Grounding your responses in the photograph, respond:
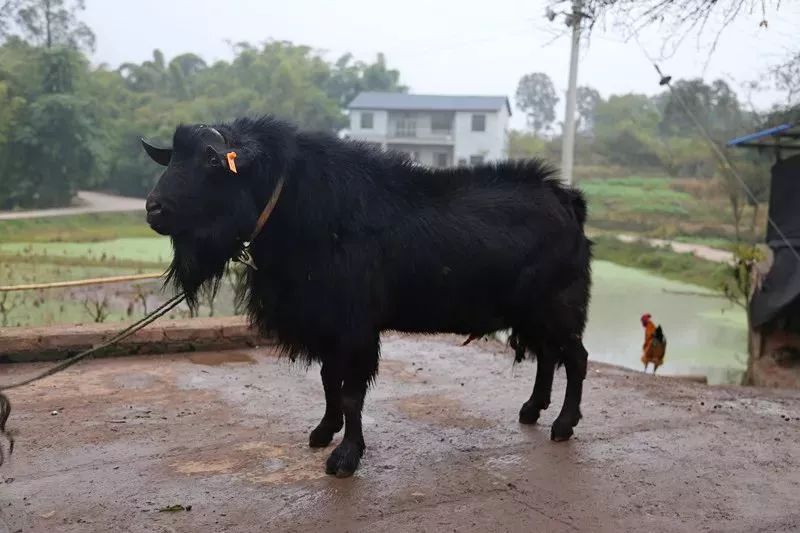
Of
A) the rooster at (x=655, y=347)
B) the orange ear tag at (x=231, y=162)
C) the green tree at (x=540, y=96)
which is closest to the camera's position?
the orange ear tag at (x=231, y=162)

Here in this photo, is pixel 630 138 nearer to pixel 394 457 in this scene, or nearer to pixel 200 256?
pixel 394 457

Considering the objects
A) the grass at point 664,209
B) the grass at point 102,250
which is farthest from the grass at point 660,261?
the grass at point 102,250

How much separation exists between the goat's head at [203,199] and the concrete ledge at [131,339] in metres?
2.16

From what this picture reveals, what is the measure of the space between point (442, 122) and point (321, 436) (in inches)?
1089

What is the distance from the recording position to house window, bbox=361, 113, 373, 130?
2775 centimetres

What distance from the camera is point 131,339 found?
5504 mm

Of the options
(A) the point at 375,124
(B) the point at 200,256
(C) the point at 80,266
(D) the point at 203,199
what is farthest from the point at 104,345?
(A) the point at 375,124

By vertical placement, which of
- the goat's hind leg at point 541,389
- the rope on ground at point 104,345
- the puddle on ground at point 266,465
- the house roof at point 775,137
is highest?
the house roof at point 775,137

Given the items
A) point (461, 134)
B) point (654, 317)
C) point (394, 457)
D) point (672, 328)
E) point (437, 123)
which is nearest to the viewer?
point (394, 457)

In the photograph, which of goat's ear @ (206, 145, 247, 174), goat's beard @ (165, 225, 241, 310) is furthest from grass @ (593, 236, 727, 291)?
goat's ear @ (206, 145, 247, 174)

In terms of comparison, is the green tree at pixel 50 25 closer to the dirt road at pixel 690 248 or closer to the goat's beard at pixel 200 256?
the goat's beard at pixel 200 256

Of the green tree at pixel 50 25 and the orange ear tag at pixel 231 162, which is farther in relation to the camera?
the green tree at pixel 50 25

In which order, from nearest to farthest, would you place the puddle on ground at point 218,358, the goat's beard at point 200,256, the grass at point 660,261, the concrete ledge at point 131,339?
1. the goat's beard at point 200,256
2. the concrete ledge at point 131,339
3. the puddle on ground at point 218,358
4. the grass at point 660,261

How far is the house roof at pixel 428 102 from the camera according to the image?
2958 centimetres
